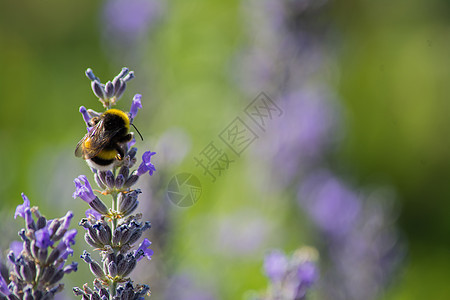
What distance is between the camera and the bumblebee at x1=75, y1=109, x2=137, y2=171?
222 cm

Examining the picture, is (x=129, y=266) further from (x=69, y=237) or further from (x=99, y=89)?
(x=99, y=89)

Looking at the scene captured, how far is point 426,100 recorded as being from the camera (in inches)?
349

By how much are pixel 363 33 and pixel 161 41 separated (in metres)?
3.82

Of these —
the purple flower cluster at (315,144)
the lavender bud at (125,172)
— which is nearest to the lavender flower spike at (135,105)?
the lavender bud at (125,172)

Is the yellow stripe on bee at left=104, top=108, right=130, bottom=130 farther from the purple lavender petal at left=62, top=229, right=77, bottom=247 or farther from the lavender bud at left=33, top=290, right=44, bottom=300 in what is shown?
the lavender bud at left=33, top=290, right=44, bottom=300

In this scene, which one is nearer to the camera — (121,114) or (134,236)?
(134,236)

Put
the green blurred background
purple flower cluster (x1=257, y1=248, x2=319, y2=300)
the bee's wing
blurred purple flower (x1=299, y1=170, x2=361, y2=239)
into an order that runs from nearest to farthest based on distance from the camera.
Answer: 1. the bee's wing
2. purple flower cluster (x1=257, y1=248, x2=319, y2=300)
3. blurred purple flower (x1=299, y1=170, x2=361, y2=239)
4. the green blurred background

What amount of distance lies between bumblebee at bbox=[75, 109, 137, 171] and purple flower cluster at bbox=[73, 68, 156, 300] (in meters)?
0.07

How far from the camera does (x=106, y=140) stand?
2289mm

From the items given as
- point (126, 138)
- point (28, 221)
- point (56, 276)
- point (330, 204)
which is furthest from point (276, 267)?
point (330, 204)

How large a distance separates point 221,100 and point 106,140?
6061 mm

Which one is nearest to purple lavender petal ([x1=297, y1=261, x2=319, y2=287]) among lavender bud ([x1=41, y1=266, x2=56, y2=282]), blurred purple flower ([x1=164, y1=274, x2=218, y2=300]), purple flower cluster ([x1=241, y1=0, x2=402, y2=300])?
blurred purple flower ([x1=164, y1=274, x2=218, y2=300])

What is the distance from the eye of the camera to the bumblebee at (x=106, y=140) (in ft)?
7.27

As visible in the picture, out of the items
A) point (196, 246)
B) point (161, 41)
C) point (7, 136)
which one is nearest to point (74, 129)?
point (7, 136)
